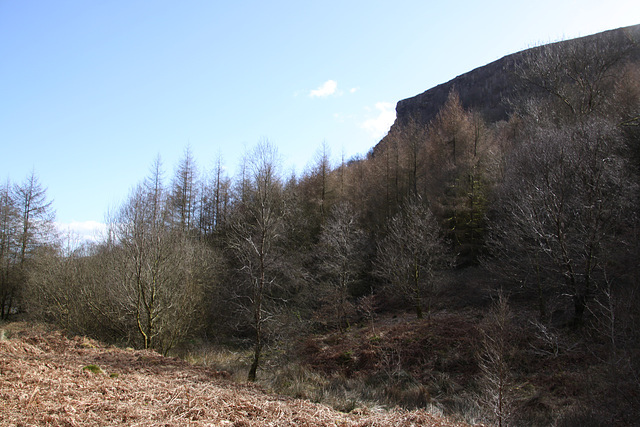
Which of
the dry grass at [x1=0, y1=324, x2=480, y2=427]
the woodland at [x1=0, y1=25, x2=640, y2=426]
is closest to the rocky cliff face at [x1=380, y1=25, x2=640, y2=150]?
the woodland at [x1=0, y1=25, x2=640, y2=426]

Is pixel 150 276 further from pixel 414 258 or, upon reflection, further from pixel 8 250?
pixel 8 250

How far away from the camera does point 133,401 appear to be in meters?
5.52

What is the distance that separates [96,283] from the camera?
16.7 m

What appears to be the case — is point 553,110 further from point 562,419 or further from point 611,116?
point 562,419

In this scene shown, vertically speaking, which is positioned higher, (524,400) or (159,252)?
(159,252)

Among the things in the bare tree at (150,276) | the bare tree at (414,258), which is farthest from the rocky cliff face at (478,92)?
the bare tree at (150,276)

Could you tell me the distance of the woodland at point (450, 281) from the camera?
10.4m

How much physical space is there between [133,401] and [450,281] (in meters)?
20.0

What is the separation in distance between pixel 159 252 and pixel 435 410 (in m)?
10.3

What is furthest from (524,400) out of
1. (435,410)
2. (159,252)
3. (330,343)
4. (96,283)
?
(96,283)

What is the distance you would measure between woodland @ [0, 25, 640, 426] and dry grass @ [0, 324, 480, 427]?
2.57 meters

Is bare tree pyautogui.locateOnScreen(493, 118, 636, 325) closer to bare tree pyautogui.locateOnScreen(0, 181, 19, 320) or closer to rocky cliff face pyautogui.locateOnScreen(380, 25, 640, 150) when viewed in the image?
bare tree pyautogui.locateOnScreen(0, 181, 19, 320)

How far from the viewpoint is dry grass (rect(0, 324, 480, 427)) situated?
184 inches

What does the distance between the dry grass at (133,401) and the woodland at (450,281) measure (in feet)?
8.44
